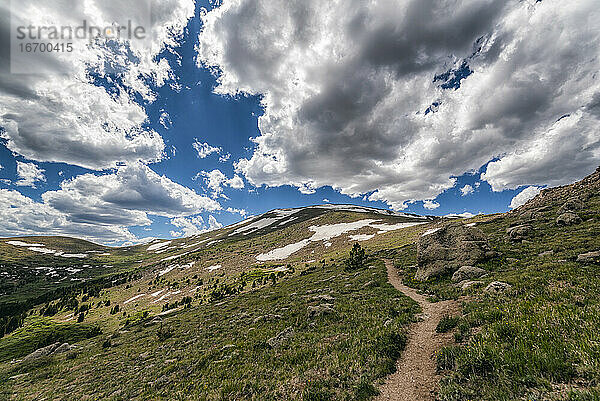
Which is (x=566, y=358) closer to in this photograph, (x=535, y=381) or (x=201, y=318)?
(x=535, y=381)

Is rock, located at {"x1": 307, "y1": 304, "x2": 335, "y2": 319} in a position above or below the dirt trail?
below

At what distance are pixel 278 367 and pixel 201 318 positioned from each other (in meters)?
24.0

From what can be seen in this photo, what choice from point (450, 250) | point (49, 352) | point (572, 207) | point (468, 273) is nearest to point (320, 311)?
point (468, 273)

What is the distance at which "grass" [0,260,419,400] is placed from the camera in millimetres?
9867

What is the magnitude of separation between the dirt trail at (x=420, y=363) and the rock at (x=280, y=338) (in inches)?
313

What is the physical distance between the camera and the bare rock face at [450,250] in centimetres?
2361

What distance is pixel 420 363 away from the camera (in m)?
9.19

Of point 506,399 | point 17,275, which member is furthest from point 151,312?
point 17,275

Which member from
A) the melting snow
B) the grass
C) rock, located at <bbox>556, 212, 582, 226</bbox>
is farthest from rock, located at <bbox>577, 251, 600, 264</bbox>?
the melting snow

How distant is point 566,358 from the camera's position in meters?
6.17

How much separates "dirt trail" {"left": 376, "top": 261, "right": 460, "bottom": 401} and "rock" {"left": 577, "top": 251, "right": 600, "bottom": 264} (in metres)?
9.17

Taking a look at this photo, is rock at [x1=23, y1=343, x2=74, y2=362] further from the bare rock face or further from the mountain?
the bare rock face

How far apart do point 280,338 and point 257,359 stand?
2395 mm

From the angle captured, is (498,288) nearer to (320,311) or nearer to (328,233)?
(320,311)
